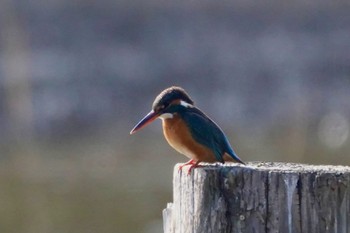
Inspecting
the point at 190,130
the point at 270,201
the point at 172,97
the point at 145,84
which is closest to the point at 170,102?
the point at 172,97

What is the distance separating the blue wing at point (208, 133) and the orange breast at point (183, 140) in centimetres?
2

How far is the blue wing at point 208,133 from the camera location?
175 inches

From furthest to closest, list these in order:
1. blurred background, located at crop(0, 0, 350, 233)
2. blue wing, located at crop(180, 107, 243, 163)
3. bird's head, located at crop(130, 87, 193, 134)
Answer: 1. blurred background, located at crop(0, 0, 350, 233)
2. bird's head, located at crop(130, 87, 193, 134)
3. blue wing, located at crop(180, 107, 243, 163)

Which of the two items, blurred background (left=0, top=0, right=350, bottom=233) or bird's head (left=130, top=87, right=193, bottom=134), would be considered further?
blurred background (left=0, top=0, right=350, bottom=233)

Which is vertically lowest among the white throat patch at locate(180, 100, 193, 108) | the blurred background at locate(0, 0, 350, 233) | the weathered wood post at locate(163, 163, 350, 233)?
the weathered wood post at locate(163, 163, 350, 233)

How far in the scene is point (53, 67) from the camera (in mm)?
18938

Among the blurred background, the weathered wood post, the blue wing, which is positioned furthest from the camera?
the blurred background

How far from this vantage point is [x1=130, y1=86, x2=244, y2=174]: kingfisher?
4453mm

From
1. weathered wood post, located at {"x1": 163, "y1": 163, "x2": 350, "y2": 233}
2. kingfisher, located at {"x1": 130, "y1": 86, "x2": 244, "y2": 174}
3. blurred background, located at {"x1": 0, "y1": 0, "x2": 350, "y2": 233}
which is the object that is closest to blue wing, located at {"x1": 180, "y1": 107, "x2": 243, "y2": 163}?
kingfisher, located at {"x1": 130, "y1": 86, "x2": 244, "y2": 174}

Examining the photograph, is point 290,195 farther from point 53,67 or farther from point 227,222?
point 53,67

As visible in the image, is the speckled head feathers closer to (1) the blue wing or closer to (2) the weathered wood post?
(1) the blue wing

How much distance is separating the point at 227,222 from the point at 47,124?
14.6 meters

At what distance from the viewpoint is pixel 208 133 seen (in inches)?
178

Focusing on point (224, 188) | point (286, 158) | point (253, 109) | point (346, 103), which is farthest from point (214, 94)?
point (224, 188)
